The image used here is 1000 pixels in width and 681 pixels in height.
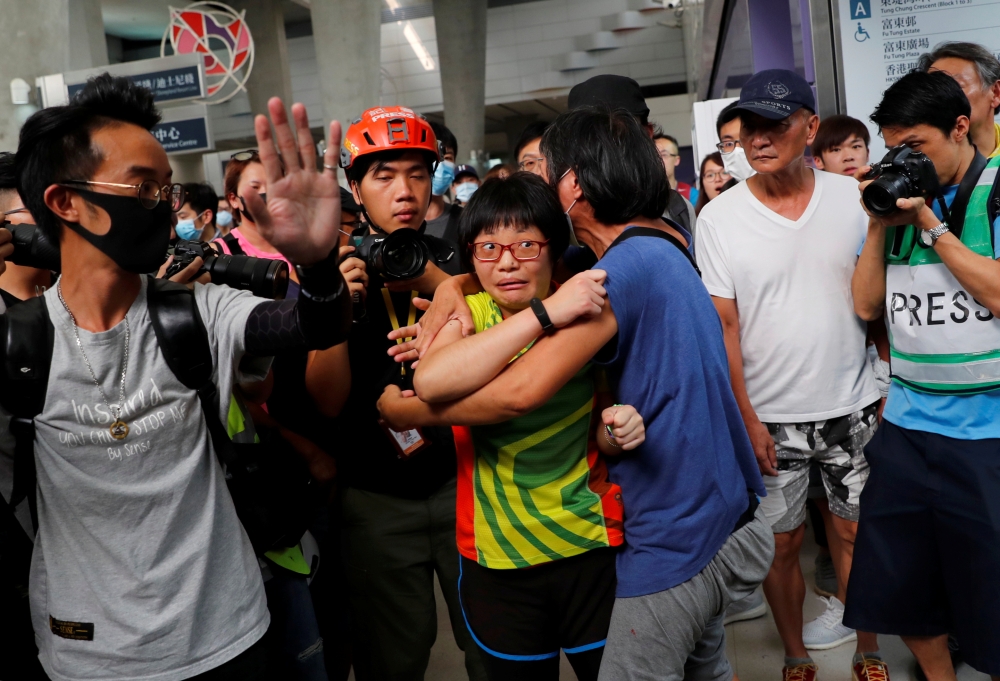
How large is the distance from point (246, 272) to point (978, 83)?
7.76ft

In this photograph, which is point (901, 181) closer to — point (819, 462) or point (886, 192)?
point (886, 192)

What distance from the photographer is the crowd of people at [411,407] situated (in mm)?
1465

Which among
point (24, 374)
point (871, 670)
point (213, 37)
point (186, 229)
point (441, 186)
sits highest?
point (213, 37)

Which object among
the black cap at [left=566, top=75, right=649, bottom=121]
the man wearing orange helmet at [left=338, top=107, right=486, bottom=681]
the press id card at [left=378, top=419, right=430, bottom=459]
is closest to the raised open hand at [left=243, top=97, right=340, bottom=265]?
the man wearing orange helmet at [left=338, top=107, right=486, bottom=681]

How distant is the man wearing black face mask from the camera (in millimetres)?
1463

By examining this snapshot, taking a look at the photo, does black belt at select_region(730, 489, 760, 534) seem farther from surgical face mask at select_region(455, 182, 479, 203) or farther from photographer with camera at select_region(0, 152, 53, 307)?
surgical face mask at select_region(455, 182, 479, 203)

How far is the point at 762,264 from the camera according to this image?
2.61 metres

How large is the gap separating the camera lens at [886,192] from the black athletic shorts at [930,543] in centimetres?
66

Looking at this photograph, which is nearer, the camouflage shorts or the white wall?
the camouflage shorts

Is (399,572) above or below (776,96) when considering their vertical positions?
below

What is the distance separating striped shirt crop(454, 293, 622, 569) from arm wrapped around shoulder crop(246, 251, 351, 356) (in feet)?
1.27

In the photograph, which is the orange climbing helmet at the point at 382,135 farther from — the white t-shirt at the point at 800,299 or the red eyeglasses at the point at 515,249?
the white t-shirt at the point at 800,299

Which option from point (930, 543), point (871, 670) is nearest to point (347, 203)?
point (930, 543)

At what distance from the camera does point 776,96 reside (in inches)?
105
